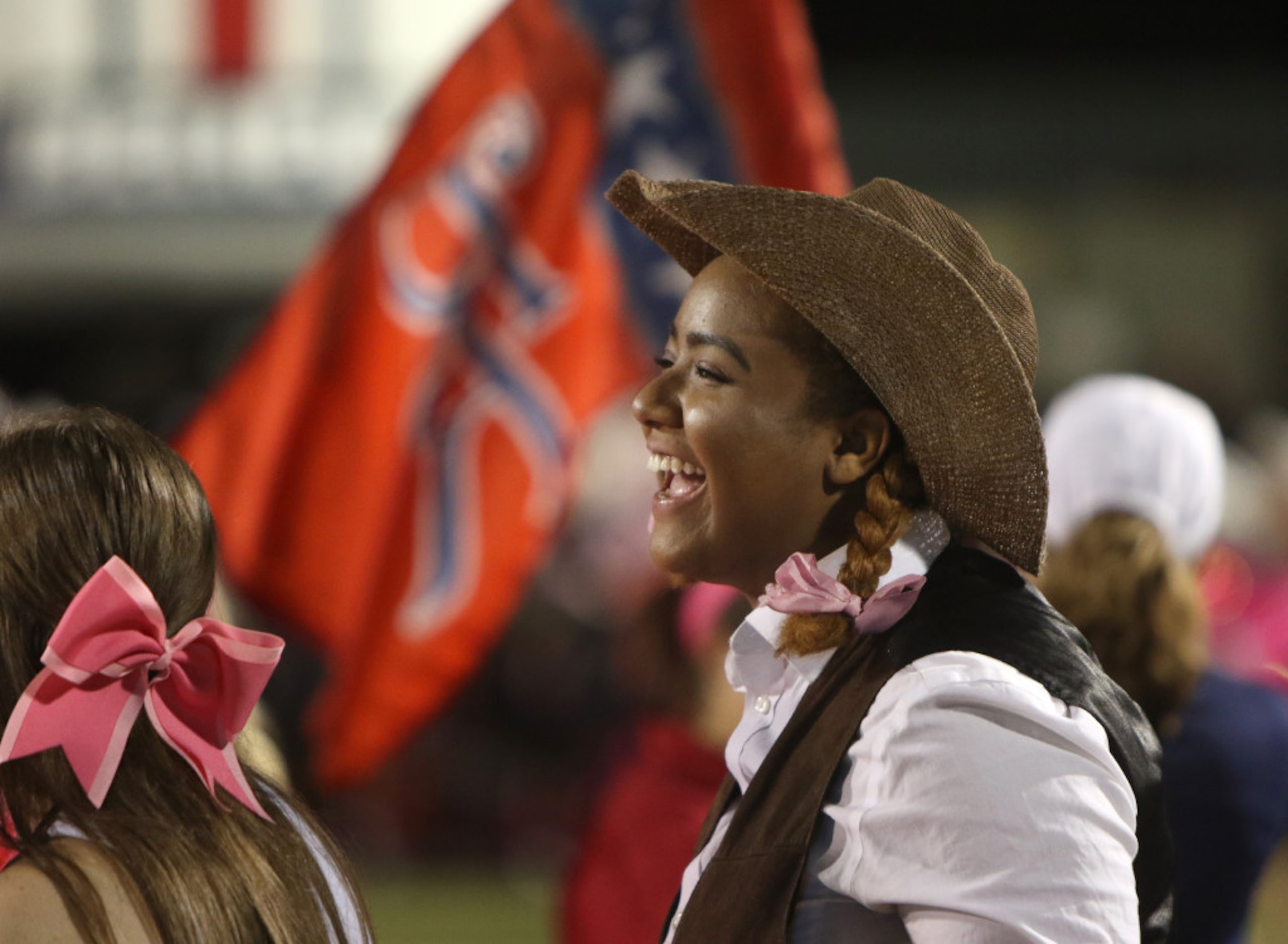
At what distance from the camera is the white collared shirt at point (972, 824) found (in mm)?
1520

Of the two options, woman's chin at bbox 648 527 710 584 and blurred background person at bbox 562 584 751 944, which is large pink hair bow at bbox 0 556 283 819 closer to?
woman's chin at bbox 648 527 710 584

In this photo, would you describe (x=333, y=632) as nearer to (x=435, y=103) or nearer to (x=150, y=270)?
(x=435, y=103)

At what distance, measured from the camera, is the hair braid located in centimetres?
177

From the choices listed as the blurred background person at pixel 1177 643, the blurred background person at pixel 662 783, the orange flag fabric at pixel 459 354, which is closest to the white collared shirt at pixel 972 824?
the blurred background person at pixel 1177 643

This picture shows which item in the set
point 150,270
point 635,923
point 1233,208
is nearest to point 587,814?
point 635,923

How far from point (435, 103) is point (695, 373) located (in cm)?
222

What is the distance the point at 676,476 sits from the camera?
1.93 metres

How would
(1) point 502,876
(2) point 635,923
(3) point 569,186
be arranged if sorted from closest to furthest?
1. (2) point 635,923
2. (3) point 569,186
3. (1) point 502,876

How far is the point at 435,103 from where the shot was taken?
3898mm

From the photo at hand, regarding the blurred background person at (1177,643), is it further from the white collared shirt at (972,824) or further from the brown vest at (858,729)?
the white collared shirt at (972,824)

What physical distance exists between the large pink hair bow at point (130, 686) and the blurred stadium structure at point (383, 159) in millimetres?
7499

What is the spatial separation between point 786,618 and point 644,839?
166cm

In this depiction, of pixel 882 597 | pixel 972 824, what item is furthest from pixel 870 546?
pixel 972 824

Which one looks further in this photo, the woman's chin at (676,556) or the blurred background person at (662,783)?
the blurred background person at (662,783)
